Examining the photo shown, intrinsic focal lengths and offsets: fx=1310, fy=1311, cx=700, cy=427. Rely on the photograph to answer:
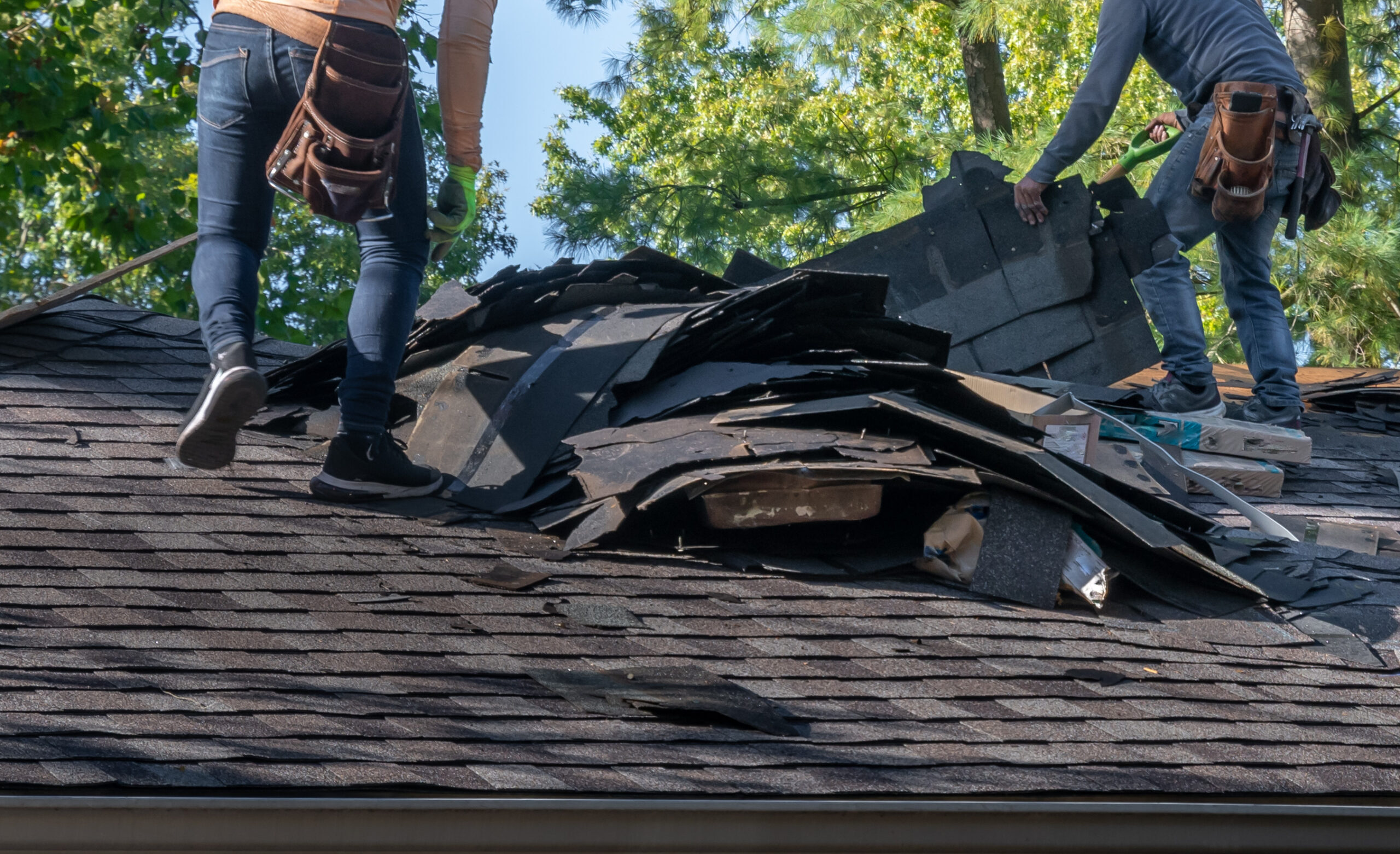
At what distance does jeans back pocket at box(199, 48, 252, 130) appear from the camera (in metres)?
3.66

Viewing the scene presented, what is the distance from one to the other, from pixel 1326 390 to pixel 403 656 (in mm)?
5681

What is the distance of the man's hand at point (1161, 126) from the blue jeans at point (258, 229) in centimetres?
378

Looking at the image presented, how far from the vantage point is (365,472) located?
381 cm

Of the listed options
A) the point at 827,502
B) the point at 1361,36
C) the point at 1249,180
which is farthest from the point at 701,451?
the point at 1361,36

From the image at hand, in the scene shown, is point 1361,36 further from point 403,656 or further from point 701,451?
point 403,656

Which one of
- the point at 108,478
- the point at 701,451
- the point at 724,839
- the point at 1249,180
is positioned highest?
the point at 1249,180

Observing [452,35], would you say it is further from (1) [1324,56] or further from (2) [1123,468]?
(1) [1324,56]

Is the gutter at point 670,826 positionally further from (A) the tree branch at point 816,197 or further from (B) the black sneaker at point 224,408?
(A) the tree branch at point 816,197

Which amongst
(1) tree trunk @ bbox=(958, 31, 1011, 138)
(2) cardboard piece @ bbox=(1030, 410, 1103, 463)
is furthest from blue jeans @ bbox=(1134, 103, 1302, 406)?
(1) tree trunk @ bbox=(958, 31, 1011, 138)

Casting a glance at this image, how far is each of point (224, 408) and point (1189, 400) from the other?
394 cm

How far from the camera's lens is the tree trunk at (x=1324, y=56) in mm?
12156

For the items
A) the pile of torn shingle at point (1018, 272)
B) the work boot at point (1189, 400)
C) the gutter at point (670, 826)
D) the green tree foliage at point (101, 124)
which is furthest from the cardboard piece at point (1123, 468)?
the green tree foliage at point (101, 124)

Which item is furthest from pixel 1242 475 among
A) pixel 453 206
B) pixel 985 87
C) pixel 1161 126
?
pixel 985 87

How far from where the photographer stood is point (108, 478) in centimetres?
378
